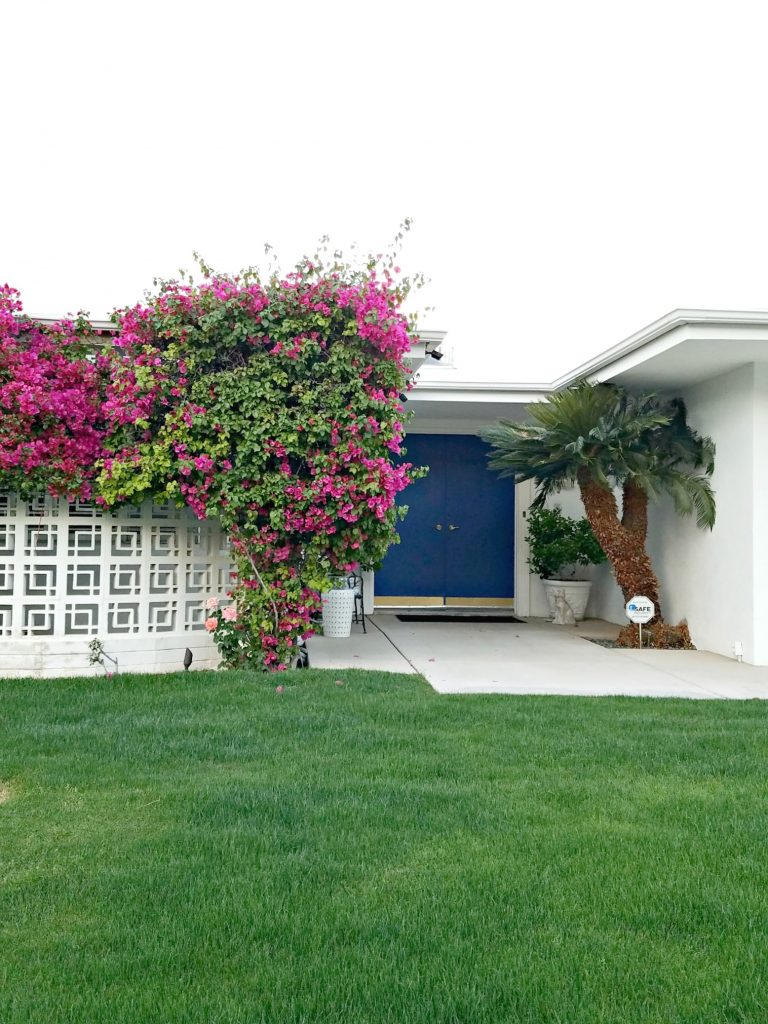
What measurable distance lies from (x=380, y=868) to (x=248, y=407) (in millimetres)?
4286

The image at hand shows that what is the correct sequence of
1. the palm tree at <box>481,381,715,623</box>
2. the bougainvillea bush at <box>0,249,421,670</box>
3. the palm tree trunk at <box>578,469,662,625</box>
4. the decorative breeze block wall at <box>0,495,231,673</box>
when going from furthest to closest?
the palm tree trunk at <box>578,469,662,625</box>
the palm tree at <box>481,381,715,623</box>
the decorative breeze block wall at <box>0,495,231,673</box>
the bougainvillea bush at <box>0,249,421,670</box>

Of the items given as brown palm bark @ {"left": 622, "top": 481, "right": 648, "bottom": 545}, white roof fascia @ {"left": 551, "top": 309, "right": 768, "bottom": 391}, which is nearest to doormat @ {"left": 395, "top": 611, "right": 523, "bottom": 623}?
brown palm bark @ {"left": 622, "top": 481, "right": 648, "bottom": 545}

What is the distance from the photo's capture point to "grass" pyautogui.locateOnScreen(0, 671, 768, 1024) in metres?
2.40

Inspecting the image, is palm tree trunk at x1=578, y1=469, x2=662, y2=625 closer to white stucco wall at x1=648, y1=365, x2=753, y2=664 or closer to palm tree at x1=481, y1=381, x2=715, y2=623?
palm tree at x1=481, y1=381, x2=715, y2=623

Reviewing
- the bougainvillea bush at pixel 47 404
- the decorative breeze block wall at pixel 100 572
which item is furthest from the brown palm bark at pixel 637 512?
the bougainvillea bush at pixel 47 404

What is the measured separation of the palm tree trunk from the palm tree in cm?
1

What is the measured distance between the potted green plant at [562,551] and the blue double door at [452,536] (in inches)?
40.7

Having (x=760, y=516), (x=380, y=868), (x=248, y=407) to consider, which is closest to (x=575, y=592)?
(x=760, y=516)

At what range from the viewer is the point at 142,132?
1622 centimetres

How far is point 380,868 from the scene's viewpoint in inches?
128

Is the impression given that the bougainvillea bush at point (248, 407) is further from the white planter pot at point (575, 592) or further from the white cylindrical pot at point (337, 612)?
the white planter pot at point (575, 592)

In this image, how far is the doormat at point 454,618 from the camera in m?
11.7

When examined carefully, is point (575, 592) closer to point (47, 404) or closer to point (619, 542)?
point (619, 542)

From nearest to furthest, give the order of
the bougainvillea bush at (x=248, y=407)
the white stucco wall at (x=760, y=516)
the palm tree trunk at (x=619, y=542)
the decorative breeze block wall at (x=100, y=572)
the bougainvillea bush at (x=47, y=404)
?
the bougainvillea bush at (x=47, y=404), the bougainvillea bush at (x=248, y=407), the decorative breeze block wall at (x=100, y=572), the white stucco wall at (x=760, y=516), the palm tree trunk at (x=619, y=542)
